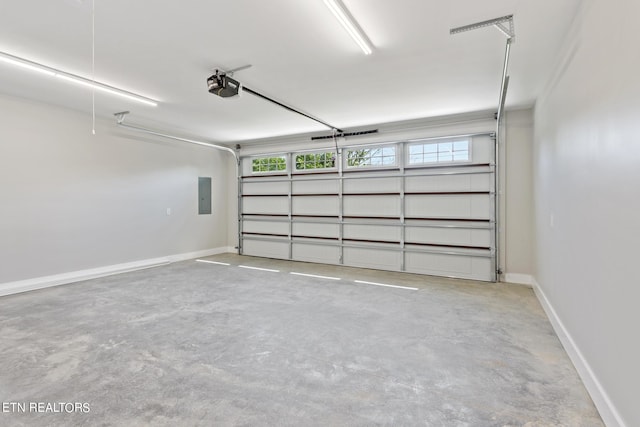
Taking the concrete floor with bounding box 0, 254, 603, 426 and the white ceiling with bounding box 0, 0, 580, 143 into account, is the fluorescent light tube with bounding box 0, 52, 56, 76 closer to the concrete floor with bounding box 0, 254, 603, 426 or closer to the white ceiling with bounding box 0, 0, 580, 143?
the white ceiling with bounding box 0, 0, 580, 143

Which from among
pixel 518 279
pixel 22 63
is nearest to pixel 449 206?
pixel 518 279

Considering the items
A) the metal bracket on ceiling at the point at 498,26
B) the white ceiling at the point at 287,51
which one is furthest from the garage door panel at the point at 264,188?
the metal bracket on ceiling at the point at 498,26

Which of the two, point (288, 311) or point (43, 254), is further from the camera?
point (43, 254)

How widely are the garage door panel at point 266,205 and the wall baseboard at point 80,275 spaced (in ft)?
5.80

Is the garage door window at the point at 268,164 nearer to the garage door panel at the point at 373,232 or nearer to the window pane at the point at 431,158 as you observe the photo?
the garage door panel at the point at 373,232

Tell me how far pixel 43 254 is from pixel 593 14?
23.1ft

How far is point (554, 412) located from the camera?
1903mm

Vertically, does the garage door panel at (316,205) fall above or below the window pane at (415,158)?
below

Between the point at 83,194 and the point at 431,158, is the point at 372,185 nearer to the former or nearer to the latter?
the point at 431,158

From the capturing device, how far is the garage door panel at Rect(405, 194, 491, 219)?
5.30 meters

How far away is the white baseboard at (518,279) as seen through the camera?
4.95 m

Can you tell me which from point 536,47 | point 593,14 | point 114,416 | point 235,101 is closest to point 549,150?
point 536,47

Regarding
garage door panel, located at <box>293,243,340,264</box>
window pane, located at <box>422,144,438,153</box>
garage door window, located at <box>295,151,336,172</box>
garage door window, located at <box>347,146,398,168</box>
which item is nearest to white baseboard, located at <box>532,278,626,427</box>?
window pane, located at <box>422,144,438,153</box>

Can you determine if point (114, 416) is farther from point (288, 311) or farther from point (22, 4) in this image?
point (22, 4)
